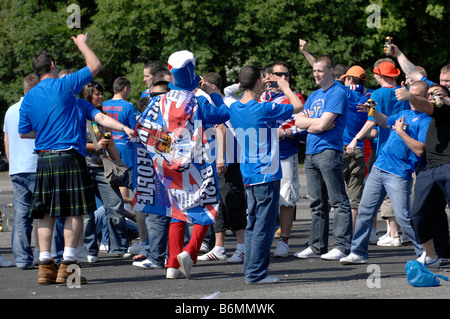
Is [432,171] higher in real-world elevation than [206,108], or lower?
lower

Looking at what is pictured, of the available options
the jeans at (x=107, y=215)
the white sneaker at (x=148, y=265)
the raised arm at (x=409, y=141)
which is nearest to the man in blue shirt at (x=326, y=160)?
the raised arm at (x=409, y=141)

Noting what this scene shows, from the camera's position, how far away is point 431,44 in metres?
31.9

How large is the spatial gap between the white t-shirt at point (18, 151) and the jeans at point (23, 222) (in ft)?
0.25

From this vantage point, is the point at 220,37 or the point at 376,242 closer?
the point at 376,242

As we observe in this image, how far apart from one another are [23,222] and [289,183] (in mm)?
2981

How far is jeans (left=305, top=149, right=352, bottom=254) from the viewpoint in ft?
27.7

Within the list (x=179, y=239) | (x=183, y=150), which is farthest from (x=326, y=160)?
(x=179, y=239)

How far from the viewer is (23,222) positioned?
8.40m

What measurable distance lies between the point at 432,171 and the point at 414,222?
55 cm

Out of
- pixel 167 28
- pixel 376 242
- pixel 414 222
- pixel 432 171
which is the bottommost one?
pixel 376 242

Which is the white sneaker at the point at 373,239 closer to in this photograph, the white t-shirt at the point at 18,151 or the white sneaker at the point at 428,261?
the white sneaker at the point at 428,261

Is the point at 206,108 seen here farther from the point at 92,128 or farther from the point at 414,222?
the point at 414,222
